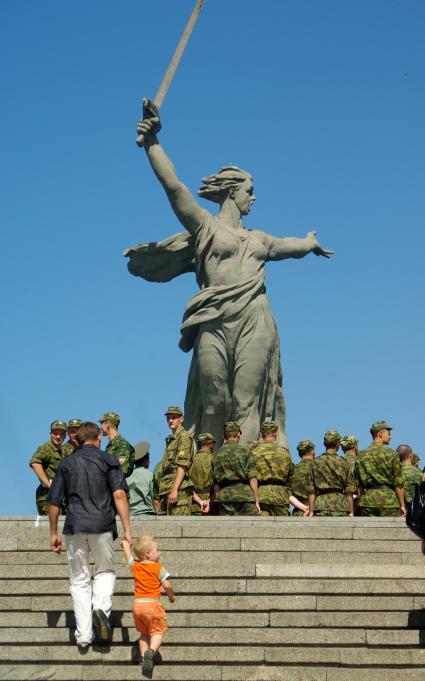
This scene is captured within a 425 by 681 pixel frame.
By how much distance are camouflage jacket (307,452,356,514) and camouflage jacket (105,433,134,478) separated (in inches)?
80.7

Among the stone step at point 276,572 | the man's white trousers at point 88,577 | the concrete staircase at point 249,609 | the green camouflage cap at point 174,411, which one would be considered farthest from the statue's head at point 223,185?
the man's white trousers at point 88,577

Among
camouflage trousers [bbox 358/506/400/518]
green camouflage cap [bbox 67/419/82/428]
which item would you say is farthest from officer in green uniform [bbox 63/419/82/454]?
camouflage trousers [bbox 358/506/400/518]

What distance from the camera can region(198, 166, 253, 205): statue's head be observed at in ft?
67.4

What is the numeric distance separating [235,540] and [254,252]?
6.78 metres

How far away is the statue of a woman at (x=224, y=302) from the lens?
19.6 metres

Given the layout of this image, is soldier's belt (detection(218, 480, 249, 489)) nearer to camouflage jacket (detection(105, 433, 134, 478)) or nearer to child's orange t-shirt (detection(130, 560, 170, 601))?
camouflage jacket (detection(105, 433, 134, 478))

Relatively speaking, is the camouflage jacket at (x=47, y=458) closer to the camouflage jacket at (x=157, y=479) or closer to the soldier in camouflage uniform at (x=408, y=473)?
the camouflage jacket at (x=157, y=479)

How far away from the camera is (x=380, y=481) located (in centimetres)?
1598

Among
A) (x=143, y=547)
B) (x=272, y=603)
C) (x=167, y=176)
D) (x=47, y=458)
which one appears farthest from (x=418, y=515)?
(x=167, y=176)

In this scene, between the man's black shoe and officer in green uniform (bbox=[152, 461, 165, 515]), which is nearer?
the man's black shoe

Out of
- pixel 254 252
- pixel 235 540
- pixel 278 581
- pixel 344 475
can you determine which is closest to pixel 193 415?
pixel 254 252

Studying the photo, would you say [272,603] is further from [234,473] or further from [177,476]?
[177,476]

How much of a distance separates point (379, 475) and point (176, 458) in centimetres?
225

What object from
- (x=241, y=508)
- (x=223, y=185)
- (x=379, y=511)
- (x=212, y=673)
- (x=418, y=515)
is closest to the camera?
(x=212, y=673)
